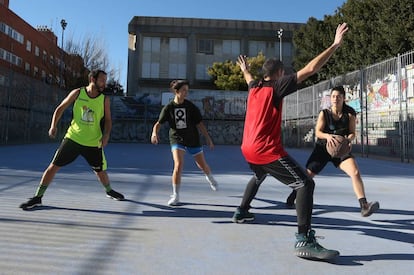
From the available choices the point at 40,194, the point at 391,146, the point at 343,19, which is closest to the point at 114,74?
the point at 343,19

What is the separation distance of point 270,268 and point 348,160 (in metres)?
2.24

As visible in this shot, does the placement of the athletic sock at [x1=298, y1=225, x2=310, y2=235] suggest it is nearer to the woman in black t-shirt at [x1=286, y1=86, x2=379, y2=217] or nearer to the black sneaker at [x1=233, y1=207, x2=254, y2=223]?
the black sneaker at [x1=233, y1=207, x2=254, y2=223]

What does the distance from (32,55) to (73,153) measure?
47.6 meters

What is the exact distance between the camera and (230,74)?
41156 mm

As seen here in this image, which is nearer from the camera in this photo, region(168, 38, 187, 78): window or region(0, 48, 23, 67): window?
region(0, 48, 23, 67): window

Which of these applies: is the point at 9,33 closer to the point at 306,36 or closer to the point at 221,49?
the point at 221,49

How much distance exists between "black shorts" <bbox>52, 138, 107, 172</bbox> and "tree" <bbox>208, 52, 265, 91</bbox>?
35.7 metres

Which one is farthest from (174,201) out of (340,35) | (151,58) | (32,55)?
(32,55)

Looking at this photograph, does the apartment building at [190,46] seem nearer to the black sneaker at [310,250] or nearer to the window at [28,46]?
the window at [28,46]

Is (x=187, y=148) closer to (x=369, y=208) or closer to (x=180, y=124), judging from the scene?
(x=180, y=124)

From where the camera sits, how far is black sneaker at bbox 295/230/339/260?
295cm

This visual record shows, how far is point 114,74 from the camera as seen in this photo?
42.3 m

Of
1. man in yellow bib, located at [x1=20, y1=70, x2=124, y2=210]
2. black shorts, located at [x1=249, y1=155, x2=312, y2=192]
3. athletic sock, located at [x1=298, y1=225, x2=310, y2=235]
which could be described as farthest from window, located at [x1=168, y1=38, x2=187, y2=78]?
athletic sock, located at [x1=298, y1=225, x2=310, y2=235]

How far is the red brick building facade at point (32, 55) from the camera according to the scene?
38844mm
